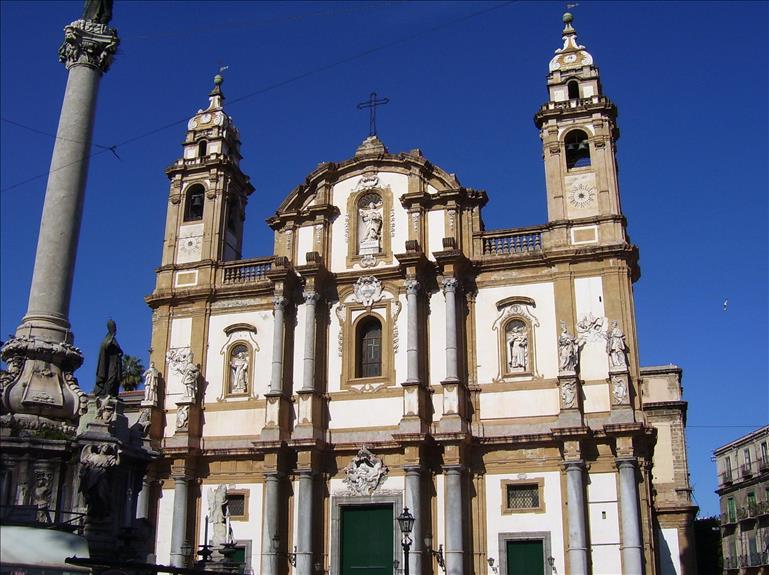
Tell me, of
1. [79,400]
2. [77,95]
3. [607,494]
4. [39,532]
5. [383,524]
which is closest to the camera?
[39,532]

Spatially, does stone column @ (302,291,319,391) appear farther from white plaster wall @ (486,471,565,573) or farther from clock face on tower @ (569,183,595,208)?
clock face on tower @ (569,183,595,208)

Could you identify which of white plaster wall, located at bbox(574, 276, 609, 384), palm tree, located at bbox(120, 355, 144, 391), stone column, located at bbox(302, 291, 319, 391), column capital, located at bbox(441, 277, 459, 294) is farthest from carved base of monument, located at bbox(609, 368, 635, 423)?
palm tree, located at bbox(120, 355, 144, 391)

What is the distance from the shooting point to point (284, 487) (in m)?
24.2

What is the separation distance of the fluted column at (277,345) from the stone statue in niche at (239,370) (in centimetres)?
119

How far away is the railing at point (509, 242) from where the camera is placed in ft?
82.1

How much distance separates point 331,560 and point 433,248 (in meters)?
9.27

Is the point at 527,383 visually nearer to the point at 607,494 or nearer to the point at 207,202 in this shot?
the point at 607,494

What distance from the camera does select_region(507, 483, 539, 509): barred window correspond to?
22.5m

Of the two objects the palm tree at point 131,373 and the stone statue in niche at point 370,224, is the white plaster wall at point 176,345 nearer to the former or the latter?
the stone statue in niche at point 370,224

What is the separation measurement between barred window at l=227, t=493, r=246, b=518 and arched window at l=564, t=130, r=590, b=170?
13529 mm

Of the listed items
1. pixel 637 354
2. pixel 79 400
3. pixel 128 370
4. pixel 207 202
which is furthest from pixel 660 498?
pixel 79 400

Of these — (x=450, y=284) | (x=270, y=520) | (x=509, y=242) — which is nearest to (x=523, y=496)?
(x=450, y=284)

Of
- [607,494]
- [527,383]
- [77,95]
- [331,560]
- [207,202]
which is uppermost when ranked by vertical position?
[207,202]

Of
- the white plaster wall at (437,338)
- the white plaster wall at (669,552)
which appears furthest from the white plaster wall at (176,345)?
the white plaster wall at (669,552)
